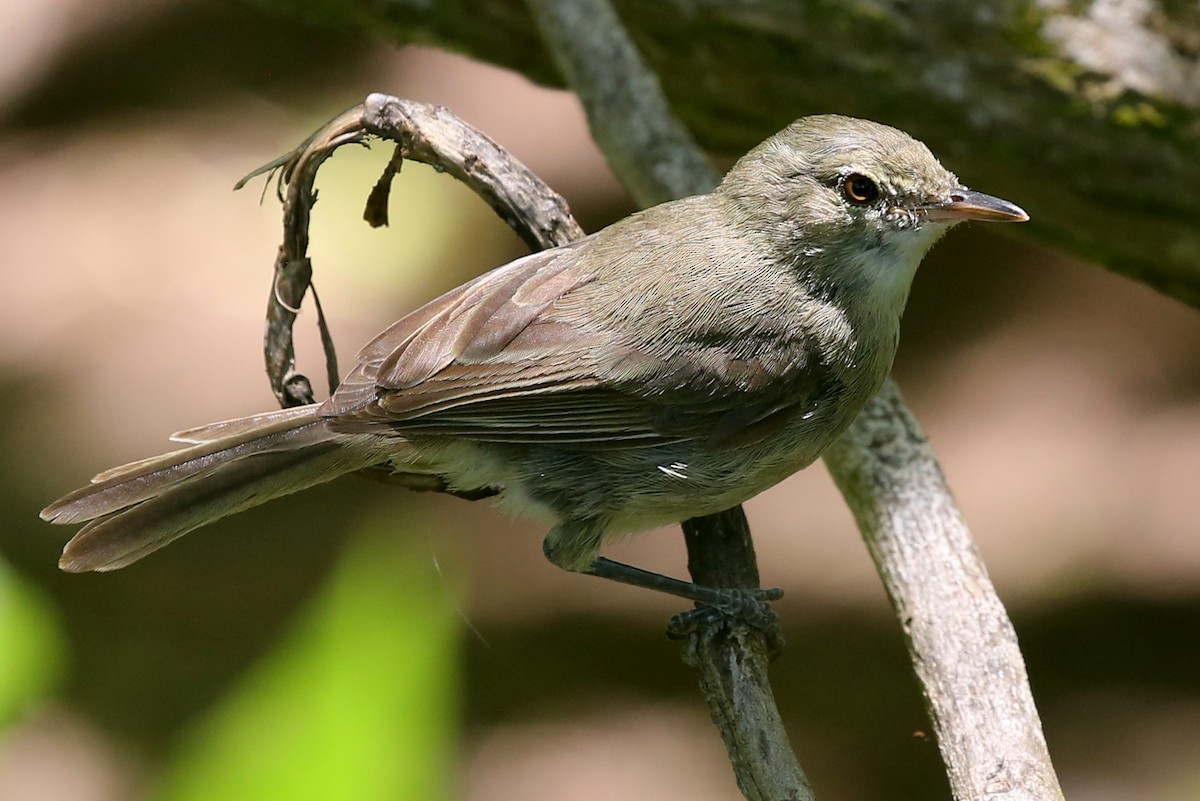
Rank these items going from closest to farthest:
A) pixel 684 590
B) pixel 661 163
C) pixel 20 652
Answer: pixel 684 590 < pixel 20 652 < pixel 661 163

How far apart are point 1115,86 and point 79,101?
6.30 m

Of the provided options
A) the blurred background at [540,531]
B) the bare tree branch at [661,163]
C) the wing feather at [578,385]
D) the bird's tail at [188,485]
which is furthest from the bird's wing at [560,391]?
the blurred background at [540,531]

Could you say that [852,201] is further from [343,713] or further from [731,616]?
[343,713]

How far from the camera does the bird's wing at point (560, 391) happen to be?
2883mm

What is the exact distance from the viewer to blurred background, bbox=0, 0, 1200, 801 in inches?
200

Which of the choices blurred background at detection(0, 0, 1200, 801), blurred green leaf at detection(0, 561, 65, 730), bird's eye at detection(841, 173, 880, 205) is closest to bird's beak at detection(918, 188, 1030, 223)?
bird's eye at detection(841, 173, 880, 205)

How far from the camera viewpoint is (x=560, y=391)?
9.53 ft

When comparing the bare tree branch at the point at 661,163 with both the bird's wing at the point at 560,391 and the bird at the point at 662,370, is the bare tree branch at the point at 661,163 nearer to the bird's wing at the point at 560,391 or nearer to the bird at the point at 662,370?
the bird at the point at 662,370

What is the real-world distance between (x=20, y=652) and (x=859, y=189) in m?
2.51

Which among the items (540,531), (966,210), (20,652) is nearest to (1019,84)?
(966,210)

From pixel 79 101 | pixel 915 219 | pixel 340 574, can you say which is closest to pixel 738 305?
pixel 915 219

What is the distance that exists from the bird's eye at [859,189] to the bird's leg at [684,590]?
971 millimetres

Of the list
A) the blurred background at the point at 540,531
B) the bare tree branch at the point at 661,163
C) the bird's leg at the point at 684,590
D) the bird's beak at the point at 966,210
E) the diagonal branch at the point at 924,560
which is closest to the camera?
the diagonal branch at the point at 924,560

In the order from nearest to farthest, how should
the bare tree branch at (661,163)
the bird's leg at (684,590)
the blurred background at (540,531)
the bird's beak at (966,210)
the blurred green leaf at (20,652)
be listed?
the bird's beak at (966,210) < the bare tree branch at (661,163) < the bird's leg at (684,590) < the blurred green leaf at (20,652) < the blurred background at (540,531)
